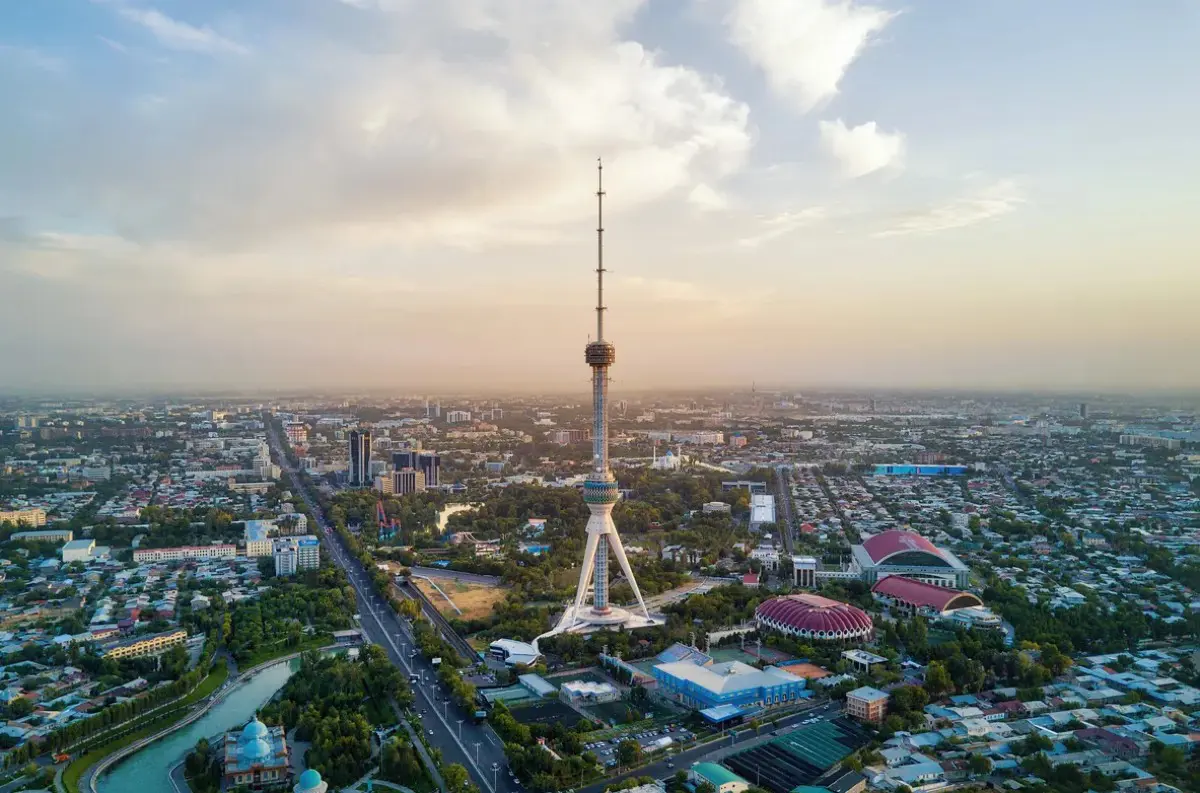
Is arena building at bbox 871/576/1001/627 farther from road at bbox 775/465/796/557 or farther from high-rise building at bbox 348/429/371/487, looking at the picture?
high-rise building at bbox 348/429/371/487

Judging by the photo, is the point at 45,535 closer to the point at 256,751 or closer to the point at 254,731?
the point at 254,731

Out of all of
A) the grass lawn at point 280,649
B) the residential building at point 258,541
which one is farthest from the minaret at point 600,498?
the residential building at point 258,541

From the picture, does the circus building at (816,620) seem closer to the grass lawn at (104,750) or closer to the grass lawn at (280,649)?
the grass lawn at (280,649)

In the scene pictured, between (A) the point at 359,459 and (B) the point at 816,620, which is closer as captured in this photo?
(B) the point at 816,620

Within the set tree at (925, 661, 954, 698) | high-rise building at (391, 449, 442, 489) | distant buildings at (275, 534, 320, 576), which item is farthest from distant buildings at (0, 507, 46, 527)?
tree at (925, 661, 954, 698)

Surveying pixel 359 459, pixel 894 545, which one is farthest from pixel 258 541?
pixel 894 545

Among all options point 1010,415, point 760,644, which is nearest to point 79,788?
point 760,644

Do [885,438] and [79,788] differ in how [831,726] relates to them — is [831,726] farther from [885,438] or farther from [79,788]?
[885,438]
